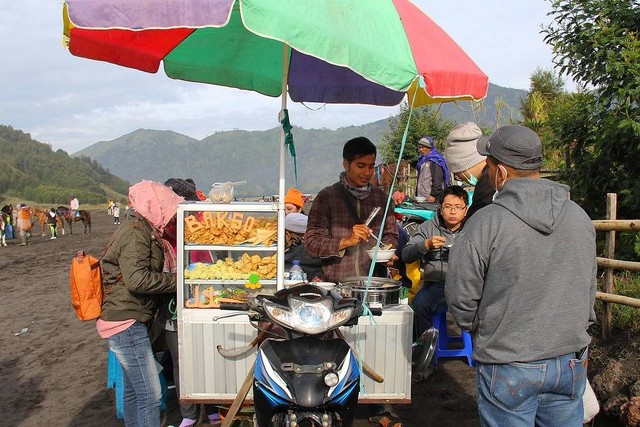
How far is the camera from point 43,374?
666 centimetres

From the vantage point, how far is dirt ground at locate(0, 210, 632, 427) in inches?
203

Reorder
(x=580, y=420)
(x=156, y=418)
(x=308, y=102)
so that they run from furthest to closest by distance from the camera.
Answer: (x=308, y=102)
(x=156, y=418)
(x=580, y=420)

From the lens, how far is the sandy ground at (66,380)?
515cm

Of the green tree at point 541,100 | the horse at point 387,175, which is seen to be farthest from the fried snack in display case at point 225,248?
the green tree at point 541,100

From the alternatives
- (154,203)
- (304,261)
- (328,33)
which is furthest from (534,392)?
(304,261)

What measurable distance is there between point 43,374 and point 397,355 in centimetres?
467

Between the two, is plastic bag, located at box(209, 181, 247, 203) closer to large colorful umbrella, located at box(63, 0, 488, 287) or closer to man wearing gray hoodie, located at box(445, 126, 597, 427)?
large colorful umbrella, located at box(63, 0, 488, 287)

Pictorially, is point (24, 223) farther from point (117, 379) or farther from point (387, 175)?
point (117, 379)

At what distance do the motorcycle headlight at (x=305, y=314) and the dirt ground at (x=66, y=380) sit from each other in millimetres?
2003

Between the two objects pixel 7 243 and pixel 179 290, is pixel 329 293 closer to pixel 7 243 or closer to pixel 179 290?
pixel 179 290

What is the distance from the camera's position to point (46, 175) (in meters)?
136

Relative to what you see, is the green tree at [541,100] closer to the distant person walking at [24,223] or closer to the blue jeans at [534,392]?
the blue jeans at [534,392]

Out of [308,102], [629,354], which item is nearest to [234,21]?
[308,102]

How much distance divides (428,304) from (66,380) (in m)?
4.14
